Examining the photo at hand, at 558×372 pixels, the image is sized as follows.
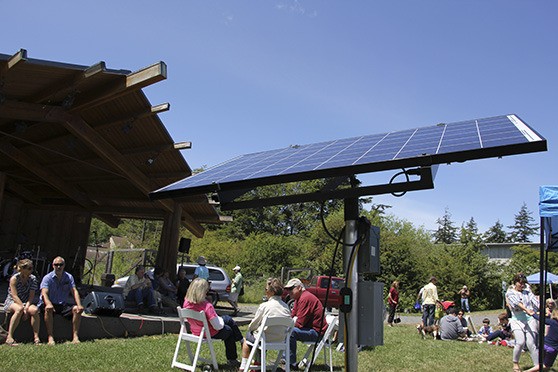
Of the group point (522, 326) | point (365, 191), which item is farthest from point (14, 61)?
point (522, 326)

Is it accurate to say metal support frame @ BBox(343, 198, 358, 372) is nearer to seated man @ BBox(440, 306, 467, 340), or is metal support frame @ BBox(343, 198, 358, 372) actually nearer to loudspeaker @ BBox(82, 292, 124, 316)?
loudspeaker @ BBox(82, 292, 124, 316)

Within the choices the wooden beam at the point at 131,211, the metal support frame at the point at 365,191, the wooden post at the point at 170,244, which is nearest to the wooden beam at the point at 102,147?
the wooden post at the point at 170,244

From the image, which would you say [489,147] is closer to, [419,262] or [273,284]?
[273,284]

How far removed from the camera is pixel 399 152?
380cm

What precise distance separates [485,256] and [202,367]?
1082 inches

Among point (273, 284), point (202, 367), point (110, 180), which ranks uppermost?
point (110, 180)

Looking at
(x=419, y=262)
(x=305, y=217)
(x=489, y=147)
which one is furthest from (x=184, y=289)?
(x=305, y=217)

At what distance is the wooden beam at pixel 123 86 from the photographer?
31.7 feet

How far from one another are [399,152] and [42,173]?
14301mm

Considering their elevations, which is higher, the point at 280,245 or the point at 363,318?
the point at 280,245

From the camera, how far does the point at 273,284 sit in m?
6.67

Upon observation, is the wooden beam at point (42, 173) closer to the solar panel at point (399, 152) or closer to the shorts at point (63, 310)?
the shorts at point (63, 310)

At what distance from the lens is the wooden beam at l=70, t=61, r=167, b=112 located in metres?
9.65

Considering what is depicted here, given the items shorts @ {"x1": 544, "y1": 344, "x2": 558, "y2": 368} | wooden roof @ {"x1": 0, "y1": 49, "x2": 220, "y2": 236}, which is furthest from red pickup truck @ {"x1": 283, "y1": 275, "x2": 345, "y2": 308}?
shorts @ {"x1": 544, "y1": 344, "x2": 558, "y2": 368}
